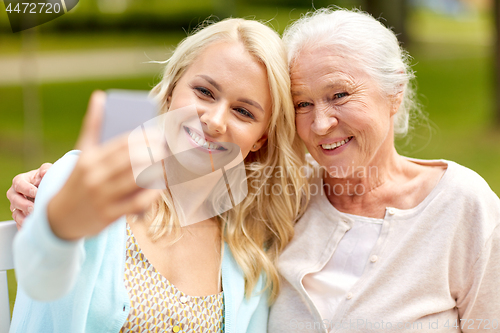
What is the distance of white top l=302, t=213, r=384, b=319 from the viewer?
2.20 metres

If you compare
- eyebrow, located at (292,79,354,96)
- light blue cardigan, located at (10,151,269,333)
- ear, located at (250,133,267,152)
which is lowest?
light blue cardigan, located at (10,151,269,333)

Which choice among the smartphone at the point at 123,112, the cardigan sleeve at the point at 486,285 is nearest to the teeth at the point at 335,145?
the cardigan sleeve at the point at 486,285

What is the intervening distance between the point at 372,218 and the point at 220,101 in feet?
2.84

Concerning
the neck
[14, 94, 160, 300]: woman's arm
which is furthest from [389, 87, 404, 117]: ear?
[14, 94, 160, 300]: woman's arm

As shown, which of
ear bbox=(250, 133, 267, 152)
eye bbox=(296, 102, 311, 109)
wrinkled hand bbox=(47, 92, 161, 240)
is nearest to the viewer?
wrinkled hand bbox=(47, 92, 161, 240)

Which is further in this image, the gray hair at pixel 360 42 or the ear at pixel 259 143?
the ear at pixel 259 143

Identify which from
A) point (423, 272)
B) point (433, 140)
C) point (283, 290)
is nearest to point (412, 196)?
point (423, 272)

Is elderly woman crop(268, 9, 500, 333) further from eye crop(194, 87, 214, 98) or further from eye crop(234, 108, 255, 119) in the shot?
eye crop(194, 87, 214, 98)

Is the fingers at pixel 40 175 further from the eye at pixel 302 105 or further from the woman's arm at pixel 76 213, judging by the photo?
the eye at pixel 302 105

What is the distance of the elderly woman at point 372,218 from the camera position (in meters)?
2.08

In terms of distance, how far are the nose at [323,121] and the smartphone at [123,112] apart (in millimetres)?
1020

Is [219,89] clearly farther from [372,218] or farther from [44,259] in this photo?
[44,259]

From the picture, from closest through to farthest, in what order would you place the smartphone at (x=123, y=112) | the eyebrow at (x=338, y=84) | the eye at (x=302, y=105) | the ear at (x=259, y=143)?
the smartphone at (x=123, y=112) → the eyebrow at (x=338, y=84) → the eye at (x=302, y=105) → the ear at (x=259, y=143)

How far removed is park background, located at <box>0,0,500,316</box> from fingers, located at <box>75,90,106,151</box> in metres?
1.54
